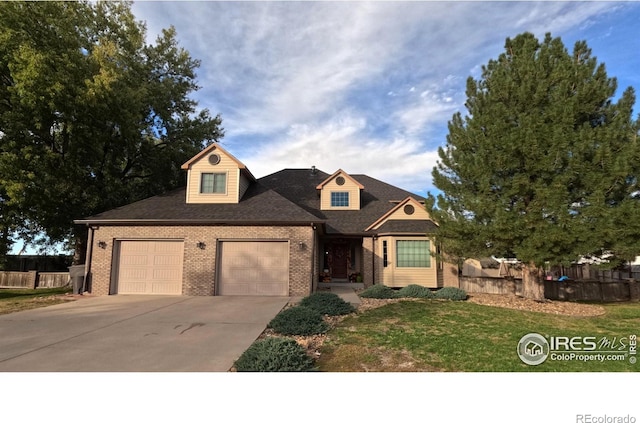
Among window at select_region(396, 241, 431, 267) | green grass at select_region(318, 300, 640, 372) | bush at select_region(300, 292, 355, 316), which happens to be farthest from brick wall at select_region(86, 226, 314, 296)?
window at select_region(396, 241, 431, 267)

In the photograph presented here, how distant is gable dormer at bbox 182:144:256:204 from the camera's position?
15555 mm

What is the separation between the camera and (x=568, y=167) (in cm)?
1091

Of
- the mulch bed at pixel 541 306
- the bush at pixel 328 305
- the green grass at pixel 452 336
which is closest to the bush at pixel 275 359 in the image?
the green grass at pixel 452 336

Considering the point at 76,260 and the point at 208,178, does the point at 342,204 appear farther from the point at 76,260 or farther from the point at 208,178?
the point at 76,260

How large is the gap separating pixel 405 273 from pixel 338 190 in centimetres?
680

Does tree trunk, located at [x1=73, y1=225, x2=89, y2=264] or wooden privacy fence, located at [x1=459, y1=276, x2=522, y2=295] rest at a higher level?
tree trunk, located at [x1=73, y1=225, x2=89, y2=264]

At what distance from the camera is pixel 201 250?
13.7 m

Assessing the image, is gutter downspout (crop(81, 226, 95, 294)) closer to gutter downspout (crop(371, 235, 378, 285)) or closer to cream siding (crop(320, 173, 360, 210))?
cream siding (crop(320, 173, 360, 210))

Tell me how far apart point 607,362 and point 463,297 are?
7.40 m

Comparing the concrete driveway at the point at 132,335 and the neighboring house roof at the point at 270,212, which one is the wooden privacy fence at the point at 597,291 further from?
the concrete driveway at the point at 132,335

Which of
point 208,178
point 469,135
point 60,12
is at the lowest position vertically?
point 208,178

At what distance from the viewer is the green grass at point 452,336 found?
208 inches

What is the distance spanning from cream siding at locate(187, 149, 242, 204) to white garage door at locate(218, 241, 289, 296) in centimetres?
270

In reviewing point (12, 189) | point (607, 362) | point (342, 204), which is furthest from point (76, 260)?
point (607, 362)
